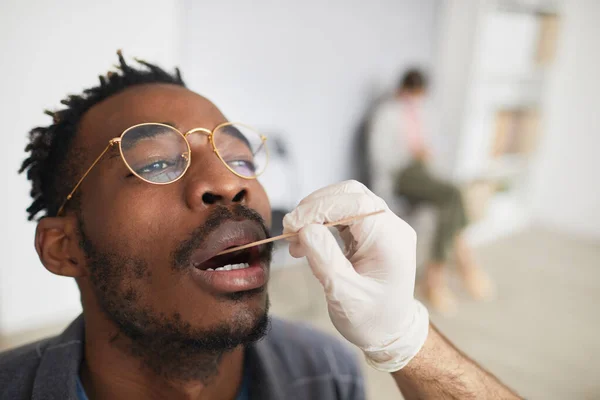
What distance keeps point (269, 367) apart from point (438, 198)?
2.55 m

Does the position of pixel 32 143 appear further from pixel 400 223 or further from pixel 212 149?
pixel 400 223

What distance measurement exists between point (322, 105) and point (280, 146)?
1.97 feet

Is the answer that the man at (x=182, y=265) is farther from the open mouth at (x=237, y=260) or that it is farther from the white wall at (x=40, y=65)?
the white wall at (x=40, y=65)

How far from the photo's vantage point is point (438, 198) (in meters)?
3.28

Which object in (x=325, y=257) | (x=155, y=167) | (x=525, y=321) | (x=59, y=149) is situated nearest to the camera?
(x=325, y=257)

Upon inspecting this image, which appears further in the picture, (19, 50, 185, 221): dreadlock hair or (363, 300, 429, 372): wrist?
(19, 50, 185, 221): dreadlock hair

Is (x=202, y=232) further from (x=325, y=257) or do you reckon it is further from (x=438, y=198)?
(x=438, y=198)

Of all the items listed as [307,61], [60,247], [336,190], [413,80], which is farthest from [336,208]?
[413,80]

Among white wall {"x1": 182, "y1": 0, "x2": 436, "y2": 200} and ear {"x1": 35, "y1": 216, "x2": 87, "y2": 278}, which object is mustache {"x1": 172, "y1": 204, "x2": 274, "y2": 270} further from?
white wall {"x1": 182, "y1": 0, "x2": 436, "y2": 200}

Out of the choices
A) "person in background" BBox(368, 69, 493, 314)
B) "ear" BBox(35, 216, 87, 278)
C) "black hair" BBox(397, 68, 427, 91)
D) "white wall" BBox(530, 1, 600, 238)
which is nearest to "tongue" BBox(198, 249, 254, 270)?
"ear" BBox(35, 216, 87, 278)

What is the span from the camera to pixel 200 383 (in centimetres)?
85

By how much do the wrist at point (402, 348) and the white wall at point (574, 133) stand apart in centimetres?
467

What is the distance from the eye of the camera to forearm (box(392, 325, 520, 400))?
0.80m

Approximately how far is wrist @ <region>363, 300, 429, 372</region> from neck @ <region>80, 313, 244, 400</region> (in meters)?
0.24
